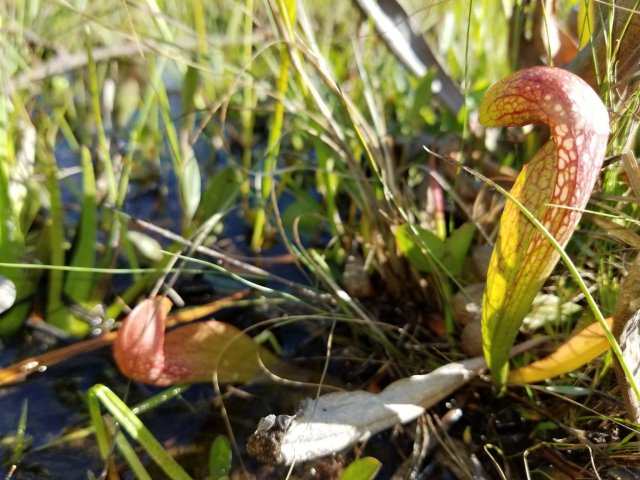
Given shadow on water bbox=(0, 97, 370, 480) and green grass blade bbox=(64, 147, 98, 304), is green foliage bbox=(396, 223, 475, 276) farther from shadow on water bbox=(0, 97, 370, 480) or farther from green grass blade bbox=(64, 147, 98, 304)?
green grass blade bbox=(64, 147, 98, 304)

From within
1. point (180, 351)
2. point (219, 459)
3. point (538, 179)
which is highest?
point (538, 179)

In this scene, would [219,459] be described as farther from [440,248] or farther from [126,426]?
[440,248]

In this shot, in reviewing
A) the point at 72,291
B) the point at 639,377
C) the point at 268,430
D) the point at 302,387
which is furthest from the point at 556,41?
the point at 72,291

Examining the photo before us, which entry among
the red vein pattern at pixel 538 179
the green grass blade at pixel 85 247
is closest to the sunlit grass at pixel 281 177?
the green grass blade at pixel 85 247

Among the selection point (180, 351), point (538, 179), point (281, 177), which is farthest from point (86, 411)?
point (538, 179)

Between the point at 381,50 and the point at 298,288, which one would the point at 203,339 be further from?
the point at 381,50

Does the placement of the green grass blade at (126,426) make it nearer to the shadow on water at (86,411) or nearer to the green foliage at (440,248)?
the shadow on water at (86,411)

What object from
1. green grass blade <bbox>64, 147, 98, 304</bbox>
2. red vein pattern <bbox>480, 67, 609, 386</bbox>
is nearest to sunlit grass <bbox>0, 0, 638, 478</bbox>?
green grass blade <bbox>64, 147, 98, 304</bbox>
